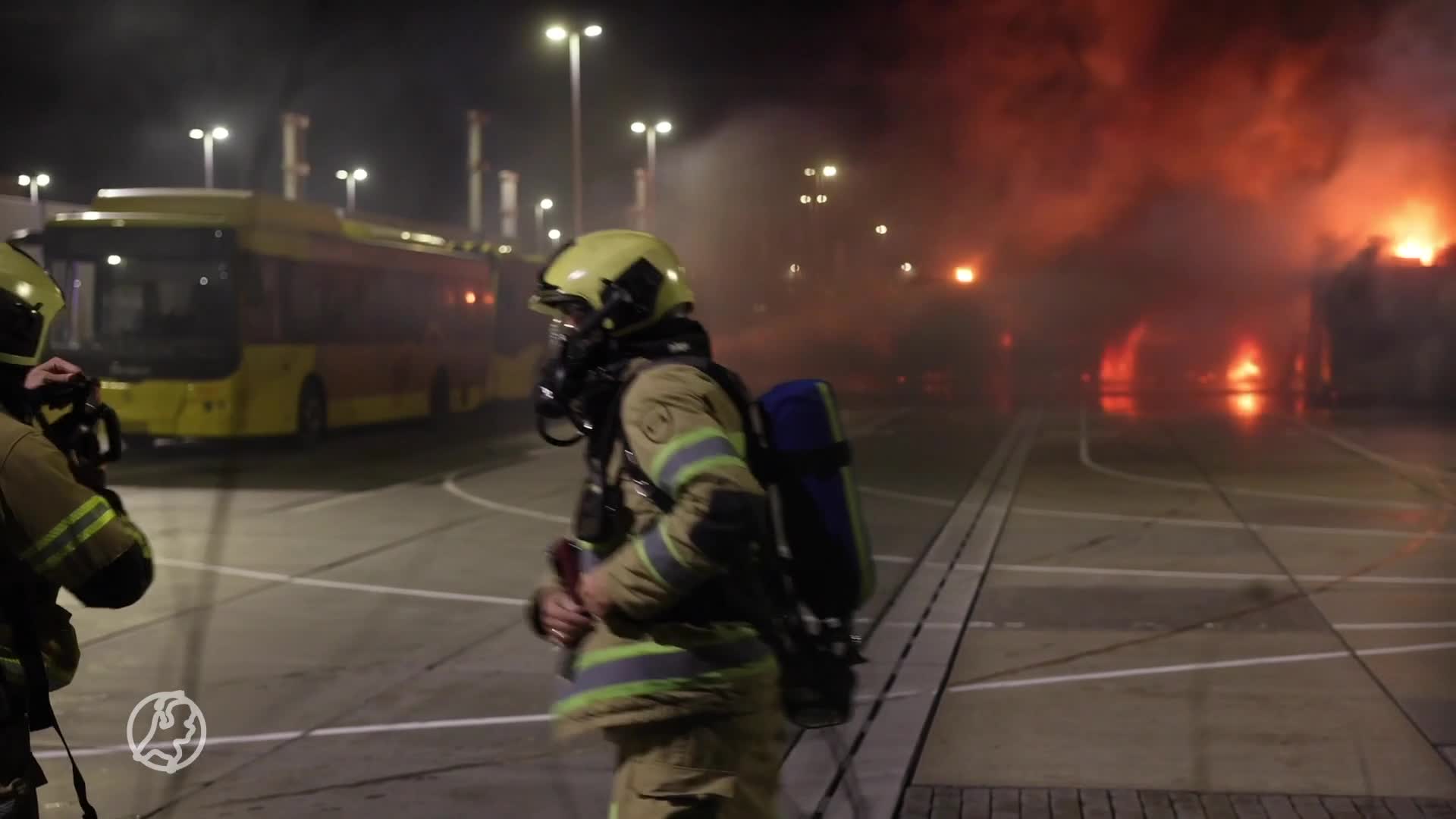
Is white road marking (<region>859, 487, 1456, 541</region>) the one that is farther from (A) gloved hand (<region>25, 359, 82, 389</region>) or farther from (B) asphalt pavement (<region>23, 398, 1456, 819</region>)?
(A) gloved hand (<region>25, 359, 82, 389</region>)

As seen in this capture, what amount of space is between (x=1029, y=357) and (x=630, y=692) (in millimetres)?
47710

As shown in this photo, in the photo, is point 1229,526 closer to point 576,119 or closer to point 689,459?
point 689,459

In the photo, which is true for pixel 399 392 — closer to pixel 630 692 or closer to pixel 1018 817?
pixel 1018 817

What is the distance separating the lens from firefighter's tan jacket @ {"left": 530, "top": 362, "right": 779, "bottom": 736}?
2.96 m

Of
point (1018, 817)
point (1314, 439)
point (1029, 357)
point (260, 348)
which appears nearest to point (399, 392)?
point (260, 348)

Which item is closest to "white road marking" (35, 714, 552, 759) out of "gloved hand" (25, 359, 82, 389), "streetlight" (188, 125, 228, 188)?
"gloved hand" (25, 359, 82, 389)

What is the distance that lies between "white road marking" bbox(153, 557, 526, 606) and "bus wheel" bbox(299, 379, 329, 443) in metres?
10.3

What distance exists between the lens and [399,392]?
2562 centimetres

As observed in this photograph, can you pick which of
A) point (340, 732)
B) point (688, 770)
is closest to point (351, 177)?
point (340, 732)

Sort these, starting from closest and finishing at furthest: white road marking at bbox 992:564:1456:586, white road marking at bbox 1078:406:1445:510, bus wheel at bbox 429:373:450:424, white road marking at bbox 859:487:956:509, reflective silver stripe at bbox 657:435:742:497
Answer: reflective silver stripe at bbox 657:435:742:497 → white road marking at bbox 992:564:1456:586 → white road marking at bbox 1078:406:1445:510 → white road marking at bbox 859:487:956:509 → bus wheel at bbox 429:373:450:424

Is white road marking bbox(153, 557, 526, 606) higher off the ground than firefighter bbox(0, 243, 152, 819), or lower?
lower

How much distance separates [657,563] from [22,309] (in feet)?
4.52

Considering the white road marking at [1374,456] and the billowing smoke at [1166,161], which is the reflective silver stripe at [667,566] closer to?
the white road marking at [1374,456]

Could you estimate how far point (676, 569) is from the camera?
2971 millimetres
